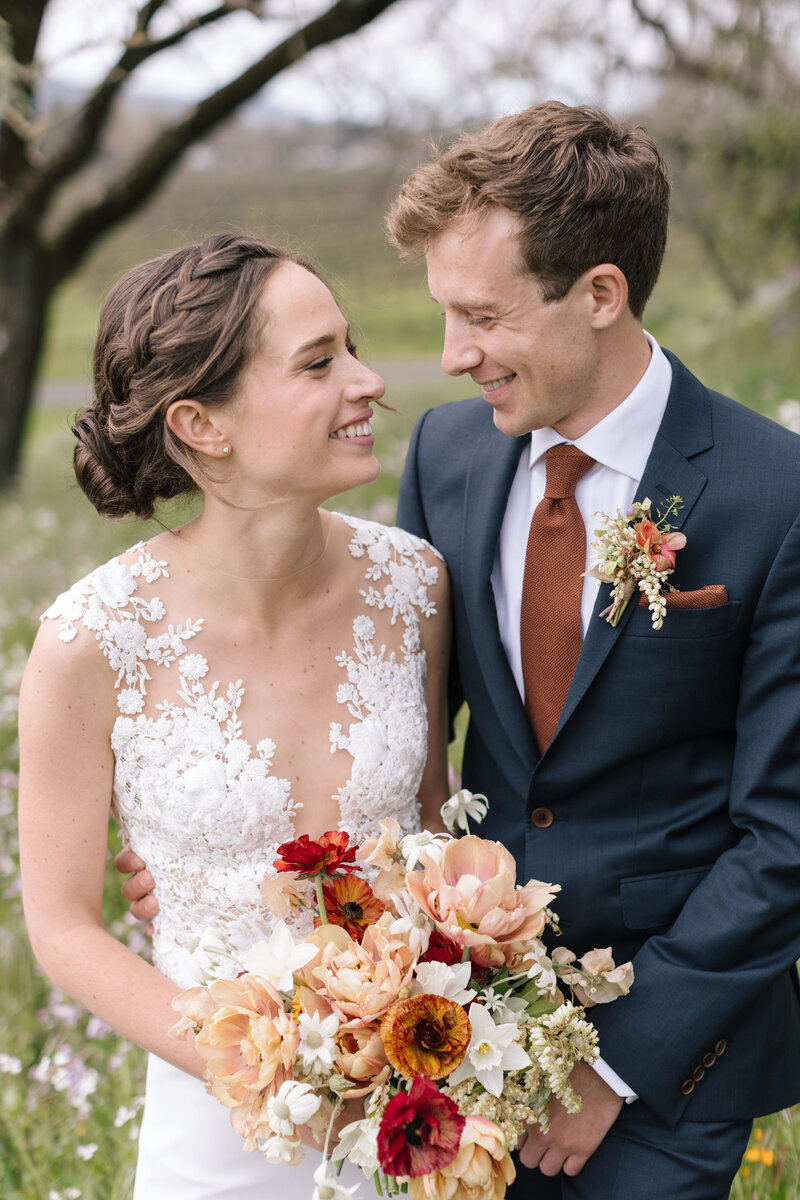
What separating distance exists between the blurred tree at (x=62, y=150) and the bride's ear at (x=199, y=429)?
5.01 metres

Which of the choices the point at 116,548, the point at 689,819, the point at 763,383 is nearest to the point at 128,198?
the point at 116,548

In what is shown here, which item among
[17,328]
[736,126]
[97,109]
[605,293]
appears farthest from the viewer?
[736,126]

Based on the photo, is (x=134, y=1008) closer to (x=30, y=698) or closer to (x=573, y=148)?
(x=30, y=698)

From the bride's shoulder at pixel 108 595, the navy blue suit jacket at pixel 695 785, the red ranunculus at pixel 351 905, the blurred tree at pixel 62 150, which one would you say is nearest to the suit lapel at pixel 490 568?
the navy blue suit jacket at pixel 695 785

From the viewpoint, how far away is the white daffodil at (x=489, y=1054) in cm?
173

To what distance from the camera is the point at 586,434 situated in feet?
7.89

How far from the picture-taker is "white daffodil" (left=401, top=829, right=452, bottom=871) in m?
1.86

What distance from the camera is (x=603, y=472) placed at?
2.43 m

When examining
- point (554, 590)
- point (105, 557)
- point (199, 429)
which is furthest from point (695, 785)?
point (105, 557)

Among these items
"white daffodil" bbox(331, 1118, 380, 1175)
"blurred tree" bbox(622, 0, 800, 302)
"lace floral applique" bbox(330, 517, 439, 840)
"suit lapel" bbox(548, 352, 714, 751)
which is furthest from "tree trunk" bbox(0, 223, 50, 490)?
"white daffodil" bbox(331, 1118, 380, 1175)

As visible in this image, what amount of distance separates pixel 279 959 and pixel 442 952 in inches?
10.4

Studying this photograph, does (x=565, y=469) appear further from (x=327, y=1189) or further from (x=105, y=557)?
(x=105, y=557)

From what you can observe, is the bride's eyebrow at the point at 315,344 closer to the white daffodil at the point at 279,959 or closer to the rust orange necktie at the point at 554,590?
the rust orange necktie at the point at 554,590

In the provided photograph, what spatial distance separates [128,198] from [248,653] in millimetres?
8265
